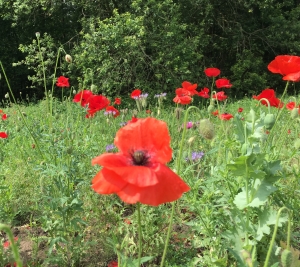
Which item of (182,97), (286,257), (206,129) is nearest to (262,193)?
(206,129)

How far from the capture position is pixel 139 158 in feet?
2.84

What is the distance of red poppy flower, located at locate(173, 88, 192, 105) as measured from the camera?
2246 millimetres

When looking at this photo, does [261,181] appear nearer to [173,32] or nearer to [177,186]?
[177,186]

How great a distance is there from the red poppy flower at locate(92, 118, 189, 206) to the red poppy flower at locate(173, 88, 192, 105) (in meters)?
1.38

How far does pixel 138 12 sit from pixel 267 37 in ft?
12.7

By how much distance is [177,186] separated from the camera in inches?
31.1

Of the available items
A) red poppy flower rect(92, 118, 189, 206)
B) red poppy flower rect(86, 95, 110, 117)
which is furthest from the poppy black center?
red poppy flower rect(86, 95, 110, 117)

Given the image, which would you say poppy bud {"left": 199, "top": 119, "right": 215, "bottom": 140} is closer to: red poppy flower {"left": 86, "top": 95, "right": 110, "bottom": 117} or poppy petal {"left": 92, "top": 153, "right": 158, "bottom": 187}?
poppy petal {"left": 92, "top": 153, "right": 158, "bottom": 187}

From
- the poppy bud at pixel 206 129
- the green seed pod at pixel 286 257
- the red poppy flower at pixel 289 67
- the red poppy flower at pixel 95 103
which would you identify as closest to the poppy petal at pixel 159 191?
the green seed pod at pixel 286 257

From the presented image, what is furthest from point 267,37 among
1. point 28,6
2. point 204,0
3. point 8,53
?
point 8,53

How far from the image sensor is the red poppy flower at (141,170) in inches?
29.5

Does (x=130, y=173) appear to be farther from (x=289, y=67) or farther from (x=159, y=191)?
(x=289, y=67)

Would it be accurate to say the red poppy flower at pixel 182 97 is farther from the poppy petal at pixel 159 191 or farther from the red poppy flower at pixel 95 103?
the poppy petal at pixel 159 191

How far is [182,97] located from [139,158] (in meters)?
1.44
